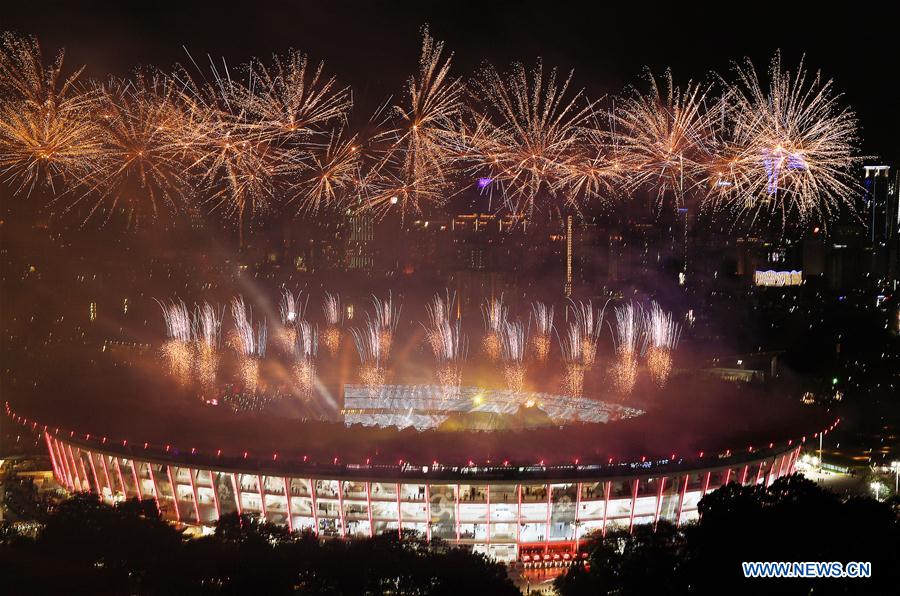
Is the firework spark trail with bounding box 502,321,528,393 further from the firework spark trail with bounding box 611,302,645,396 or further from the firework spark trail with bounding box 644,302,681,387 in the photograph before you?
the firework spark trail with bounding box 644,302,681,387

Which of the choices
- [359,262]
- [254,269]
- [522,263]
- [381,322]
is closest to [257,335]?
[381,322]

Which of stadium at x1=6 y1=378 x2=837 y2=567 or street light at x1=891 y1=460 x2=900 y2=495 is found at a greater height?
stadium at x1=6 y1=378 x2=837 y2=567

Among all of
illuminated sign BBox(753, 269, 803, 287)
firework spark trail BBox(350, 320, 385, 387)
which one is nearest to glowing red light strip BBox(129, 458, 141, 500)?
firework spark trail BBox(350, 320, 385, 387)

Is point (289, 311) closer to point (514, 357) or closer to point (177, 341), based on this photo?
point (177, 341)

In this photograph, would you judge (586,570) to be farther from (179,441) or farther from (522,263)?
(522,263)

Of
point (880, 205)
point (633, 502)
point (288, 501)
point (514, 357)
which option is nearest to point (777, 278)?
point (880, 205)

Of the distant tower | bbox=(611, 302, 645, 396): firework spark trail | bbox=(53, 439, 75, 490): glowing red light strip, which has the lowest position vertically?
bbox=(53, 439, 75, 490): glowing red light strip

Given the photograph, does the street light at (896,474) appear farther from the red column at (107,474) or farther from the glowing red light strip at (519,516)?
the red column at (107,474)
